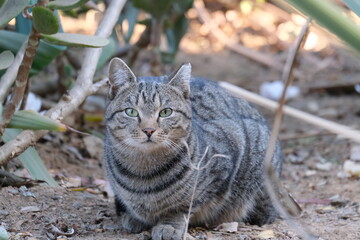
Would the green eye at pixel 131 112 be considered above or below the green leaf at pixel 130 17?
below

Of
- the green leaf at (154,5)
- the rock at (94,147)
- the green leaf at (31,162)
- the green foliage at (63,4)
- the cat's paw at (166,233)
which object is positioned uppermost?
the green leaf at (154,5)

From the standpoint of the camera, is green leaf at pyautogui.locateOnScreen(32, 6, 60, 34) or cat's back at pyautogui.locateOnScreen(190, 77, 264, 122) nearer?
green leaf at pyautogui.locateOnScreen(32, 6, 60, 34)

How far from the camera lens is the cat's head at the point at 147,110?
9.87 feet

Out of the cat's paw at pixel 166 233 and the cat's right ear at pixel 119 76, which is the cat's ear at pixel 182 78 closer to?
the cat's right ear at pixel 119 76

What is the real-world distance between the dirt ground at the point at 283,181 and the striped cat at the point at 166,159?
0.14m

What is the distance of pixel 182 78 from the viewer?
10.5ft

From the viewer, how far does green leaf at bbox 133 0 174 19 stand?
4.96m

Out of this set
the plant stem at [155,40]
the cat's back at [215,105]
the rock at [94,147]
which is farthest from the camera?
the plant stem at [155,40]

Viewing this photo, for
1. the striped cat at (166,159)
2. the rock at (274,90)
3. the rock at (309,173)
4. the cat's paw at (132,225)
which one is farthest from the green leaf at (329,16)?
the rock at (274,90)

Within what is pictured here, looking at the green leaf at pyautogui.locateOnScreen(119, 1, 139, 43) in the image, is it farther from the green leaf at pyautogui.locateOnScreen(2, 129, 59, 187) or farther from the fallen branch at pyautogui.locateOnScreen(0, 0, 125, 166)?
the green leaf at pyautogui.locateOnScreen(2, 129, 59, 187)

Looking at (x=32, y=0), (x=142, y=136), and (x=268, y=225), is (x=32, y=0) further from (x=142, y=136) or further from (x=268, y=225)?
(x=268, y=225)

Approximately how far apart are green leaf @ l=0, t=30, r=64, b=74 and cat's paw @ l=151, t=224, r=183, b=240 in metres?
1.41

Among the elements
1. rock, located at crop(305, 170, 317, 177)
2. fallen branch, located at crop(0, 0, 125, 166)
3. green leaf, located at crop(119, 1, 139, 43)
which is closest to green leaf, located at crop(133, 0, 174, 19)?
green leaf, located at crop(119, 1, 139, 43)

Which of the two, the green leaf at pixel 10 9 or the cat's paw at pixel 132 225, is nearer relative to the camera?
the green leaf at pixel 10 9
